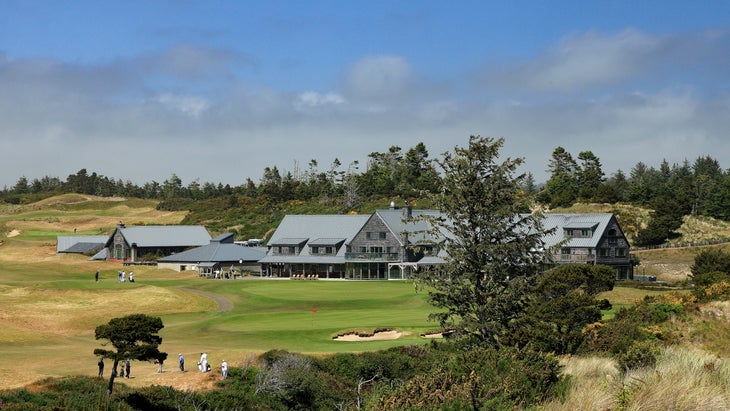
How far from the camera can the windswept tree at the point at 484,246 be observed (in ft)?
96.0

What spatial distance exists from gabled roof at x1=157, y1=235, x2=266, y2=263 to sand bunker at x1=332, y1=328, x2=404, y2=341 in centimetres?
5920

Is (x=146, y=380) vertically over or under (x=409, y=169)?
under

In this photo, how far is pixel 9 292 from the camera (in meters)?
69.6

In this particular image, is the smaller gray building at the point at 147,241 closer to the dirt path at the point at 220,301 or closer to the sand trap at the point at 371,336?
the dirt path at the point at 220,301

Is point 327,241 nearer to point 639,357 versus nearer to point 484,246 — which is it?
point 484,246

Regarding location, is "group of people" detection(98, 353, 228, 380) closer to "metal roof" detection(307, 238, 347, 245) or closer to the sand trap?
the sand trap

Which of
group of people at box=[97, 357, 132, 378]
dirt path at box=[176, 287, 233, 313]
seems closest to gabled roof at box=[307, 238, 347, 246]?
dirt path at box=[176, 287, 233, 313]

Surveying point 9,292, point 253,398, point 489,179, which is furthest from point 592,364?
A: point 9,292

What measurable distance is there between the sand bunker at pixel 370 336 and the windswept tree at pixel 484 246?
1828cm

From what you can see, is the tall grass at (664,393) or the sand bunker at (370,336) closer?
the tall grass at (664,393)

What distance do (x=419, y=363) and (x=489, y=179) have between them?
12.2 meters

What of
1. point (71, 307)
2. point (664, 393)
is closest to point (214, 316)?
point (71, 307)

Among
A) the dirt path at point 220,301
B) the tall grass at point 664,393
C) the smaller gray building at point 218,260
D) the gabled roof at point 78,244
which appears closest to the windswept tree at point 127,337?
the tall grass at point 664,393

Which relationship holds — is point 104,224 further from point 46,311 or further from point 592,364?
point 592,364
